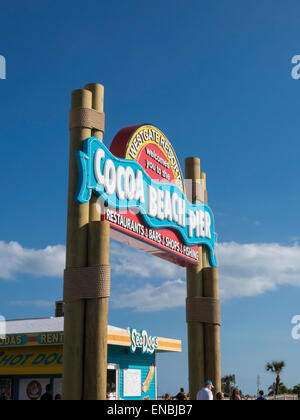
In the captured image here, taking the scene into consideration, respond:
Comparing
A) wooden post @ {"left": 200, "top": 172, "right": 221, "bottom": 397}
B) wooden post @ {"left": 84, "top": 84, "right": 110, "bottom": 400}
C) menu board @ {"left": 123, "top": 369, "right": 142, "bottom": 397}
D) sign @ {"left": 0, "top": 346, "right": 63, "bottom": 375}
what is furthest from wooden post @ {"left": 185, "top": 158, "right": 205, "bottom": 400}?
menu board @ {"left": 123, "top": 369, "right": 142, "bottom": 397}

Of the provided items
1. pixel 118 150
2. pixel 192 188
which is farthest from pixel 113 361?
pixel 118 150

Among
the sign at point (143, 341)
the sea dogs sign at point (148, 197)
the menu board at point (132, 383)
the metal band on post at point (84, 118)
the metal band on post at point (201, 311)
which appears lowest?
the menu board at point (132, 383)

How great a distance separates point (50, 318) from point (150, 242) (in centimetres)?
1418

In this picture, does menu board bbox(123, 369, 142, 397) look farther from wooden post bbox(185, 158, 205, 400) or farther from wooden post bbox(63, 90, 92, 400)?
wooden post bbox(63, 90, 92, 400)

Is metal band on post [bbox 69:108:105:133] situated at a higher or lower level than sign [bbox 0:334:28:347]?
higher

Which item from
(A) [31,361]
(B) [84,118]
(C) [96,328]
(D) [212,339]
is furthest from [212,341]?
(A) [31,361]

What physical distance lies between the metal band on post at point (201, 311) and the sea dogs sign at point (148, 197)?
1.40 meters

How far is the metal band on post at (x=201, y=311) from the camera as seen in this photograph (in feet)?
64.0

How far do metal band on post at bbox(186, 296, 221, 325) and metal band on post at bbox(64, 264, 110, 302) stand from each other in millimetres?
6541

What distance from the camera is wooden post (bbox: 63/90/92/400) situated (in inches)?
517

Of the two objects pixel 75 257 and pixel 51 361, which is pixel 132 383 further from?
pixel 75 257

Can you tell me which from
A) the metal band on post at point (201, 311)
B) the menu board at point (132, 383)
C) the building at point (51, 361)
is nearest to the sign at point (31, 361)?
the building at point (51, 361)

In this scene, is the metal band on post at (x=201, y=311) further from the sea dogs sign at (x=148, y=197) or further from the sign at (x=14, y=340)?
the sign at (x=14, y=340)

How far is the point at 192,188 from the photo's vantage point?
21109mm
